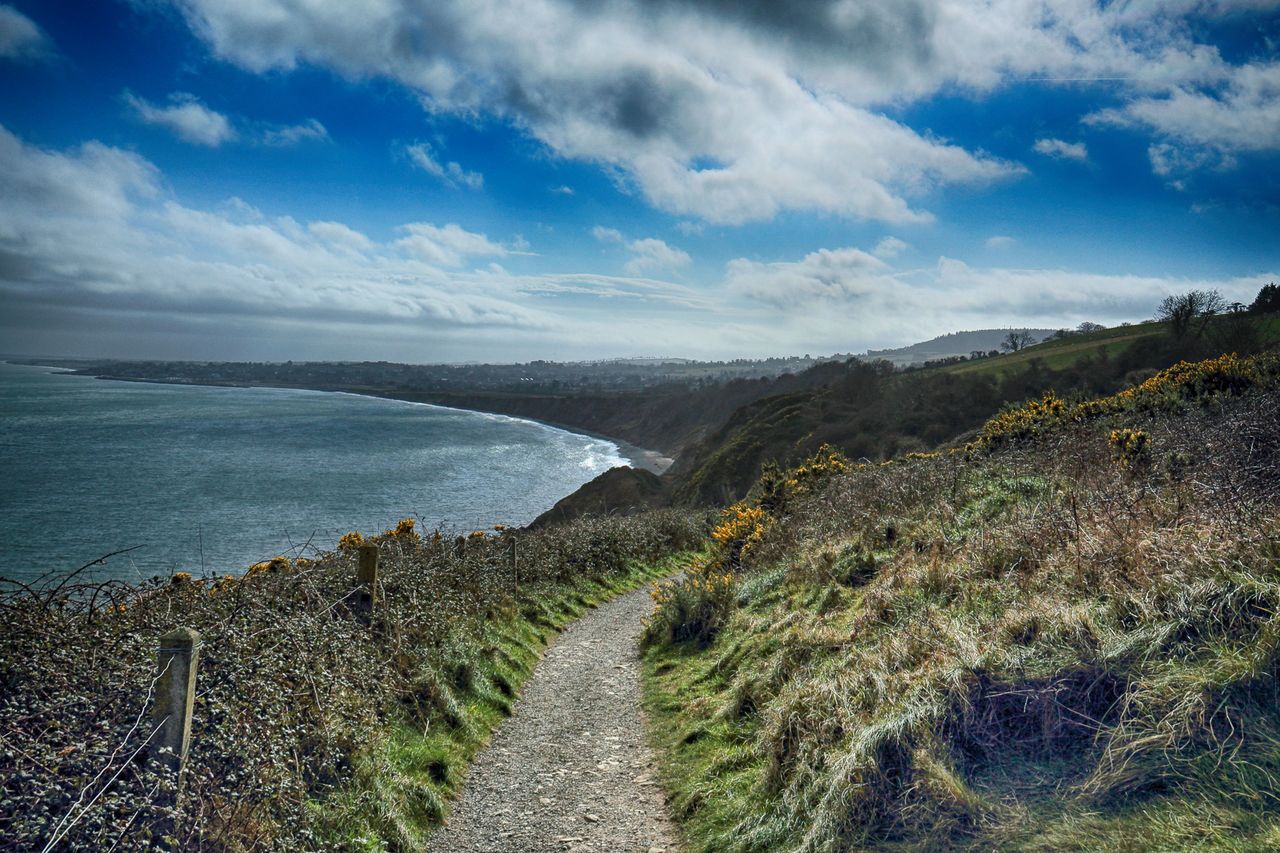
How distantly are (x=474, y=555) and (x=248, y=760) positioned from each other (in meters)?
7.77

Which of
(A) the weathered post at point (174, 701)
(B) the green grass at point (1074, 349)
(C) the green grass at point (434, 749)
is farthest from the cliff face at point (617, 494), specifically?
(A) the weathered post at point (174, 701)

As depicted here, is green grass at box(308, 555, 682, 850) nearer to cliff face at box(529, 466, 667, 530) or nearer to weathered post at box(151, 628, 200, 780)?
weathered post at box(151, 628, 200, 780)

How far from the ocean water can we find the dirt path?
6.15 meters

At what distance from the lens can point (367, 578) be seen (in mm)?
8164

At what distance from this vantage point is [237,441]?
297 feet

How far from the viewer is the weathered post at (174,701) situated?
4.18 metres

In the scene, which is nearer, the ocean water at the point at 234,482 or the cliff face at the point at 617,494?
the ocean water at the point at 234,482

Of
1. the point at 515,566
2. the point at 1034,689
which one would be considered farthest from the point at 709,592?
the point at 1034,689

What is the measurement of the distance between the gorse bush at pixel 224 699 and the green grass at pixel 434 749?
0.05 meters

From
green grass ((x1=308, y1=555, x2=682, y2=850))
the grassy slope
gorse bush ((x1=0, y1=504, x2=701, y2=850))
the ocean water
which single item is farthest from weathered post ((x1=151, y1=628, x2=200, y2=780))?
the ocean water

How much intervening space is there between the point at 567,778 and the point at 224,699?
11.3 ft

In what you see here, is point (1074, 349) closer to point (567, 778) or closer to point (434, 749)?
point (567, 778)

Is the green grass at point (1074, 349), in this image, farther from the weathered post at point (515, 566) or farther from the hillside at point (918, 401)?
the weathered post at point (515, 566)

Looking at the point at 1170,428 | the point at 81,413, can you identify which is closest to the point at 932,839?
the point at 1170,428
